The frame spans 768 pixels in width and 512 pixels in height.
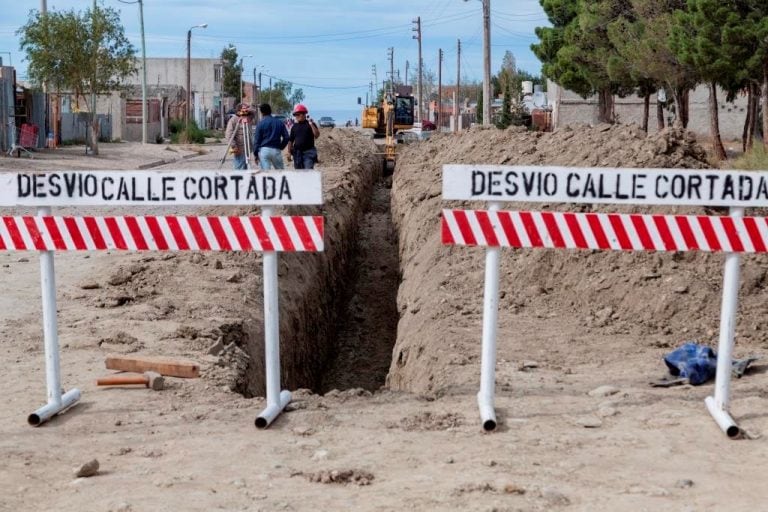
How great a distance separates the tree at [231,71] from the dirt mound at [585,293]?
3657 inches

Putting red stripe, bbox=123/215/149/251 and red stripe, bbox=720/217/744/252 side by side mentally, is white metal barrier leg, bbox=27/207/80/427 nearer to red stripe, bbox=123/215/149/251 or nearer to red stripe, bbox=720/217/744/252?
red stripe, bbox=123/215/149/251

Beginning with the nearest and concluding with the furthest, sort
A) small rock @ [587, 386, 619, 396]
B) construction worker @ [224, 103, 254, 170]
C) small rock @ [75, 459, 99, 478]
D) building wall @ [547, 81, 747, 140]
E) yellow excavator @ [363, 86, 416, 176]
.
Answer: small rock @ [75, 459, 99, 478], small rock @ [587, 386, 619, 396], construction worker @ [224, 103, 254, 170], building wall @ [547, 81, 747, 140], yellow excavator @ [363, 86, 416, 176]

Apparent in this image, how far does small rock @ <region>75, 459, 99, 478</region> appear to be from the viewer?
18.0 feet

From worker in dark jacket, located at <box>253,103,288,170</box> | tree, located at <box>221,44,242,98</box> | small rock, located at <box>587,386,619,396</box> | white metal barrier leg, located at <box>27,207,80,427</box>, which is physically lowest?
small rock, located at <box>587,386,619,396</box>

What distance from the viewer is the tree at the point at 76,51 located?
123ft

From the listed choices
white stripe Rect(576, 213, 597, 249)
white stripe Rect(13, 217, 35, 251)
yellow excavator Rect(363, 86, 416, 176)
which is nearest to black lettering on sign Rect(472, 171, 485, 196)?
white stripe Rect(576, 213, 597, 249)

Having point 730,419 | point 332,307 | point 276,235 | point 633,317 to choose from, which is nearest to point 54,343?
point 276,235

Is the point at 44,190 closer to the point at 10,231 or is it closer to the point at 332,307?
the point at 10,231

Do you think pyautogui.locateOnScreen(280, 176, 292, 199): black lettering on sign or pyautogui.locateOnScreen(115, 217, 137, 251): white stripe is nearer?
pyautogui.locateOnScreen(280, 176, 292, 199): black lettering on sign

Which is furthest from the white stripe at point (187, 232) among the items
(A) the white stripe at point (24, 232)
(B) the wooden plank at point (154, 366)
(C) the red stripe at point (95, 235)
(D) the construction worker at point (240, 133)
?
(D) the construction worker at point (240, 133)

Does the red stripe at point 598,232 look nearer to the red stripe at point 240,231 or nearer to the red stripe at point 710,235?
the red stripe at point 710,235

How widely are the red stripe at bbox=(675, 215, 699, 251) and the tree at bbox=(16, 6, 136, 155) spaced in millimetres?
33588

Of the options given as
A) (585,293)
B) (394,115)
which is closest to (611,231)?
(585,293)

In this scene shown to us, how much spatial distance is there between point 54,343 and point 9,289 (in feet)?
16.9
